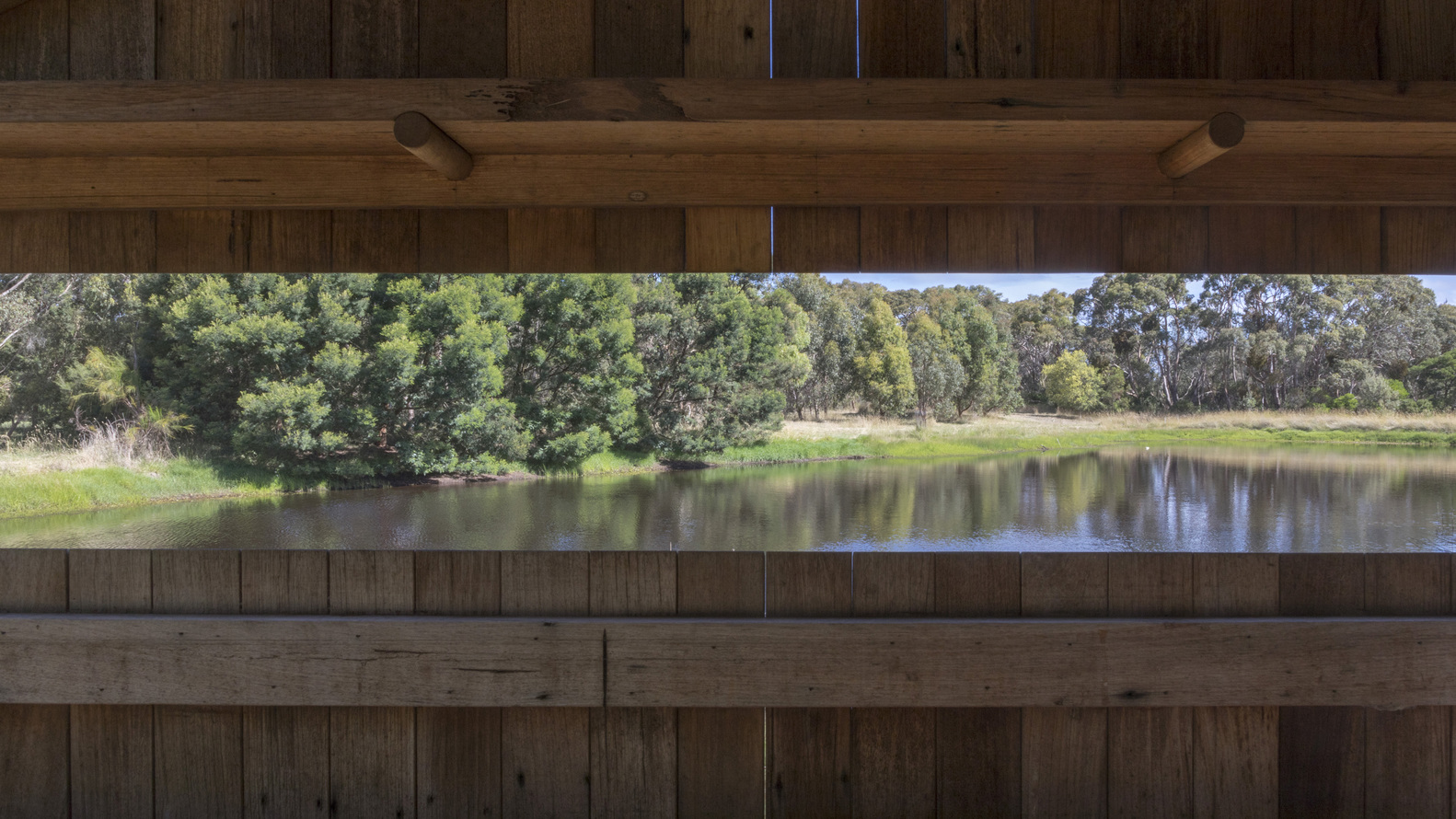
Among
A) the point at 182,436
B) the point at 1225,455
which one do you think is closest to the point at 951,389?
the point at 1225,455

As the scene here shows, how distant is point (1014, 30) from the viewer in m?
1.06

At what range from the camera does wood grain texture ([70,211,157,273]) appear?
1209mm

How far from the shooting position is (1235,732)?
1164mm

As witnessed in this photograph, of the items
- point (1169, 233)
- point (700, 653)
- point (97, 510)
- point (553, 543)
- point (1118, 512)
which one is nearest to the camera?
point (700, 653)

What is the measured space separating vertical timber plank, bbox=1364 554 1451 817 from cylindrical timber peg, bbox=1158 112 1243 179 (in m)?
0.68

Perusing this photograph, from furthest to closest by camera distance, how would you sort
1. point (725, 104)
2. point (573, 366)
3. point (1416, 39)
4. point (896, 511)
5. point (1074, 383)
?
1. point (896, 511)
2. point (573, 366)
3. point (1074, 383)
4. point (1416, 39)
5. point (725, 104)

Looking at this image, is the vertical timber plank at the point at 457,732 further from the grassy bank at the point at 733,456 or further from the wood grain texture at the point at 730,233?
the grassy bank at the point at 733,456

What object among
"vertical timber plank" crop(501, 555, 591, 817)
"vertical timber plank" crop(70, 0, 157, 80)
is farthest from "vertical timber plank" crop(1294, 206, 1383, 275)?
"vertical timber plank" crop(70, 0, 157, 80)

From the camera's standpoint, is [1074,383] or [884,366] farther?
[884,366]

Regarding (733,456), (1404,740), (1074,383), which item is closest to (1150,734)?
(1404,740)

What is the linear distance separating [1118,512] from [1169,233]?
12531mm

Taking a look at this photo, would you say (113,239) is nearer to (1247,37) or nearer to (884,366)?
(1247,37)

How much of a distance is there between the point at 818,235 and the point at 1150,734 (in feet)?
2.99

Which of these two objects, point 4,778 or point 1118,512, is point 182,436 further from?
point 1118,512
